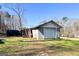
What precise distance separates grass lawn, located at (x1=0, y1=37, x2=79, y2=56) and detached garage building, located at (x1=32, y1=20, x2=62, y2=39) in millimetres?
59

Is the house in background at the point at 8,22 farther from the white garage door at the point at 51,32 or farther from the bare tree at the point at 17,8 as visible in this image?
the white garage door at the point at 51,32

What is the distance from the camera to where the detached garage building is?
12.1ft

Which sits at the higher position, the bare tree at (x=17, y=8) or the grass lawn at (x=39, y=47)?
the bare tree at (x=17, y=8)

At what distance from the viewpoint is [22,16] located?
3678 mm

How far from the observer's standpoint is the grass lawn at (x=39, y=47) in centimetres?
365

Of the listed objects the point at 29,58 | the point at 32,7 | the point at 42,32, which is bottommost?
the point at 29,58

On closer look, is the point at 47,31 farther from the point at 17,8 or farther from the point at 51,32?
the point at 17,8

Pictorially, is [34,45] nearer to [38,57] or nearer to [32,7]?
[38,57]

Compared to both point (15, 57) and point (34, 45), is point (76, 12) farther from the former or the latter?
point (15, 57)

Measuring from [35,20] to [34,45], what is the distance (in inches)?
10.1

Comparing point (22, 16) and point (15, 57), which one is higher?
point (22, 16)

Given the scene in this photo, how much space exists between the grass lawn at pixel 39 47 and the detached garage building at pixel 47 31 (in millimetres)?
59

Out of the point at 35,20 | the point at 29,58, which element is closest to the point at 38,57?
the point at 29,58

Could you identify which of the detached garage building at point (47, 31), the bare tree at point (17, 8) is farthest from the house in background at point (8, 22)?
the detached garage building at point (47, 31)
